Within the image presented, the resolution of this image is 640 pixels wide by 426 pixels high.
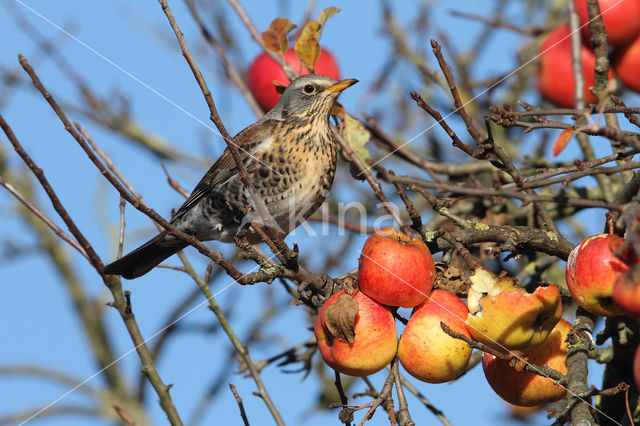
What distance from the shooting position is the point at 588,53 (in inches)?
149

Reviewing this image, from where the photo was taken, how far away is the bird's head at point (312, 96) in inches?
162

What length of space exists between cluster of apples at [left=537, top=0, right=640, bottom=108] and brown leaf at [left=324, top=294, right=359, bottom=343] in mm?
1945

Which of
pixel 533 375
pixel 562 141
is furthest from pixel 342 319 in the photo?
pixel 562 141

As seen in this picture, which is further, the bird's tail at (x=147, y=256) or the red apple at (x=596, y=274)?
the bird's tail at (x=147, y=256)

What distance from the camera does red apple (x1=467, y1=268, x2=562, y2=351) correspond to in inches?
81.8

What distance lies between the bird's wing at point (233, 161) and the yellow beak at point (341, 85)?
0.39m

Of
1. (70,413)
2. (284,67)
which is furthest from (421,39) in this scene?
(70,413)

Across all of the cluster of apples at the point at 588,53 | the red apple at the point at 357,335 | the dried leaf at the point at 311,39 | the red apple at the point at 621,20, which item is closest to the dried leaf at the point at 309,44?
the dried leaf at the point at 311,39

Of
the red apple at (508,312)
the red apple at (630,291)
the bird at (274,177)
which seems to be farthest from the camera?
the bird at (274,177)

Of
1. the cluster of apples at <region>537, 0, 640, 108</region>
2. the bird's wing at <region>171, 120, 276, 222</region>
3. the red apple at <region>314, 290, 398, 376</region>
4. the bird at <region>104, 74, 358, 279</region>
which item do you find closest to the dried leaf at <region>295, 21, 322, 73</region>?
the bird at <region>104, 74, 358, 279</region>

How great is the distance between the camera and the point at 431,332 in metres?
2.22

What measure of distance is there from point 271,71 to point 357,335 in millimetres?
2439

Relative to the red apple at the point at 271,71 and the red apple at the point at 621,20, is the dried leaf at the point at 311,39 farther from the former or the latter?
the red apple at the point at 621,20

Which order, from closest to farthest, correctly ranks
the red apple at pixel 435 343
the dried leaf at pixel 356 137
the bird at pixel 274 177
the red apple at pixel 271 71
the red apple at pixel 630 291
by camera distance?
1. the red apple at pixel 630 291
2. the red apple at pixel 435 343
3. the dried leaf at pixel 356 137
4. the bird at pixel 274 177
5. the red apple at pixel 271 71
